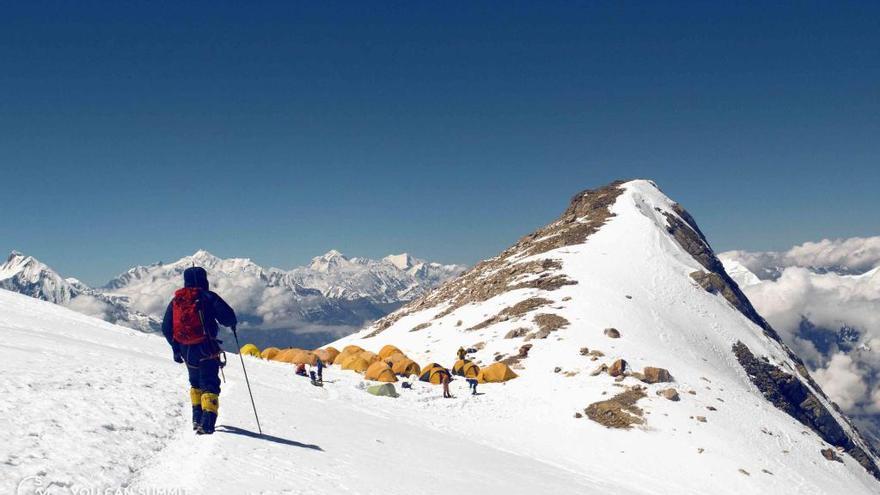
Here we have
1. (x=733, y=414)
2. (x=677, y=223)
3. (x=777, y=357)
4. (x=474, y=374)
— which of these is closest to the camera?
(x=733, y=414)

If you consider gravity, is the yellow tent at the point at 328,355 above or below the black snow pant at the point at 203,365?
below

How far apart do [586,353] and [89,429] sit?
1582 inches

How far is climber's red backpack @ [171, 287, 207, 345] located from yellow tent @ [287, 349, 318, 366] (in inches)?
1516

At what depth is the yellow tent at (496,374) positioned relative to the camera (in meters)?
42.1

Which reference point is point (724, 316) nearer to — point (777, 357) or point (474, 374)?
point (777, 357)

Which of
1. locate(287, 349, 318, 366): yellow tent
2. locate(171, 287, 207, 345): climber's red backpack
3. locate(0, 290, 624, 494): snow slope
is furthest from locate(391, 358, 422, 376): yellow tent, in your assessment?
locate(171, 287, 207, 345): climber's red backpack

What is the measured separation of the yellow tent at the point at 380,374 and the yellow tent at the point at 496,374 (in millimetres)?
7768

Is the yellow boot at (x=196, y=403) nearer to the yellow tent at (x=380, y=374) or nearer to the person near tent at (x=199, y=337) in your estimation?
the person near tent at (x=199, y=337)

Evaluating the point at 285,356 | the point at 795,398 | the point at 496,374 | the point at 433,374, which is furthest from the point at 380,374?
the point at 795,398

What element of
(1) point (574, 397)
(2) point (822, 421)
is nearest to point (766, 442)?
(1) point (574, 397)

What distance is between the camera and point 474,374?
141ft

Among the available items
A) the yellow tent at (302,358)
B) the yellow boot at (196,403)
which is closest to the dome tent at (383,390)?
the yellow tent at (302,358)

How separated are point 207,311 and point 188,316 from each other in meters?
0.38

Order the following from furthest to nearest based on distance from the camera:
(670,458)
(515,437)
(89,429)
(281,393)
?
1. (670,458)
2. (515,437)
3. (281,393)
4. (89,429)
